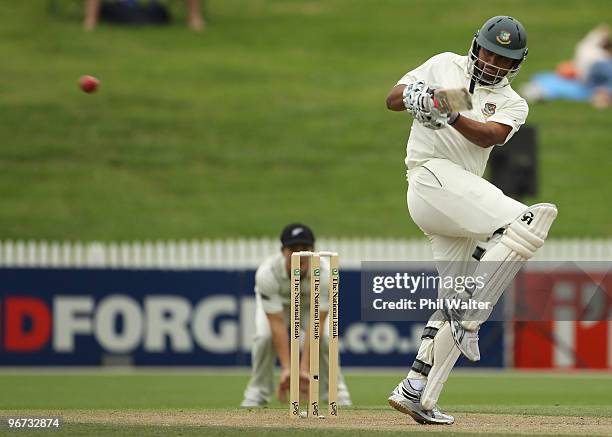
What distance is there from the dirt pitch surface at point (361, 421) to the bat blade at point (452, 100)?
1517mm

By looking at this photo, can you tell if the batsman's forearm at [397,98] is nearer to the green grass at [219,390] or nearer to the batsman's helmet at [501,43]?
the batsman's helmet at [501,43]

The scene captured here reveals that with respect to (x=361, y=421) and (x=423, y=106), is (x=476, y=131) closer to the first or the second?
(x=423, y=106)

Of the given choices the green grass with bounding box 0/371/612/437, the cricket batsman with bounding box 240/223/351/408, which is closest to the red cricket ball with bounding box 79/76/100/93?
the cricket batsman with bounding box 240/223/351/408

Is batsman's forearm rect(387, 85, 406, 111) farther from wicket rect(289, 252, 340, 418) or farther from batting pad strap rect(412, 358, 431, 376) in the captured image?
batting pad strap rect(412, 358, 431, 376)

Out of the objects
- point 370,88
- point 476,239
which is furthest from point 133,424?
point 370,88

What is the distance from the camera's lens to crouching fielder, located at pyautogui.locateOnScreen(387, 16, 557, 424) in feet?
20.5

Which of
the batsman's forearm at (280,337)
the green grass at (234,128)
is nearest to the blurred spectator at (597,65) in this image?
the green grass at (234,128)

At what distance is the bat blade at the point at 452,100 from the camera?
5961 mm

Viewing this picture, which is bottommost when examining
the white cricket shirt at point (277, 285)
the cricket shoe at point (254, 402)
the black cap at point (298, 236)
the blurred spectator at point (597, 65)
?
the cricket shoe at point (254, 402)

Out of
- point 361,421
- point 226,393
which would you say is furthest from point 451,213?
point 226,393

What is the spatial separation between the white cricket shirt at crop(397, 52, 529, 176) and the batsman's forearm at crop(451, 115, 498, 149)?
5.6 inches

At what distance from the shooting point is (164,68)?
2411cm

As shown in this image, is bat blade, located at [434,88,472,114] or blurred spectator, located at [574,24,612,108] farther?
blurred spectator, located at [574,24,612,108]

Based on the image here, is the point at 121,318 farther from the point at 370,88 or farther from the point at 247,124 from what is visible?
the point at 370,88
